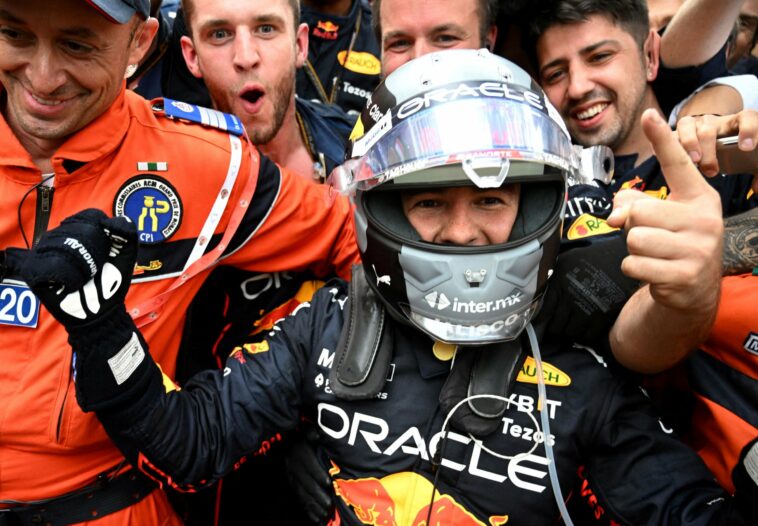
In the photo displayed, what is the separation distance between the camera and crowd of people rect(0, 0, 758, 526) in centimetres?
184

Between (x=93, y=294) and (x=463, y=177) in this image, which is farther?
(x=463, y=177)

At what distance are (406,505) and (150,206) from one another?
43.7 inches

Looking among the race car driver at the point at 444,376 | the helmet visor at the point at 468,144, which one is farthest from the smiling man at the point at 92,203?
the helmet visor at the point at 468,144

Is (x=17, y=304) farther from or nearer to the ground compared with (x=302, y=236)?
farther from the ground

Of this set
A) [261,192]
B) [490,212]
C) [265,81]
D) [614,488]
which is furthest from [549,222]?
[265,81]

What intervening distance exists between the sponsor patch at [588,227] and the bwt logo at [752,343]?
0.47 meters

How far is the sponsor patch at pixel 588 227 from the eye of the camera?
2230 millimetres

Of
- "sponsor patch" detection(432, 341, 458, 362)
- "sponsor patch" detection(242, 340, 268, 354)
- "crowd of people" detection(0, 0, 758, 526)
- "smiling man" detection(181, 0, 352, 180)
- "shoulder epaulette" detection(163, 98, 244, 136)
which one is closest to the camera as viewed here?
"crowd of people" detection(0, 0, 758, 526)

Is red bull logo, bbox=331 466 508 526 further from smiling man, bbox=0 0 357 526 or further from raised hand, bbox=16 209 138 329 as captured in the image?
raised hand, bbox=16 209 138 329

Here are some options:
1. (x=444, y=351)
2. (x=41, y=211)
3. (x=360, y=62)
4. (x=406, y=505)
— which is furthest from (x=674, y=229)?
(x=360, y=62)

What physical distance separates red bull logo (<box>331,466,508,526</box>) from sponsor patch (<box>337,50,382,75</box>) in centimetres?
304

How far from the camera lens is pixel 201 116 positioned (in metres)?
2.42

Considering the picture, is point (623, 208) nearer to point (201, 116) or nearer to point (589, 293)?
point (589, 293)

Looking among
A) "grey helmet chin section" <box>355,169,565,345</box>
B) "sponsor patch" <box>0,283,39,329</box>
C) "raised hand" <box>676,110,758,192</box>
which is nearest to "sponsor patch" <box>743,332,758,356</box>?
"raised hand" <box>676,110,758,192</box>
